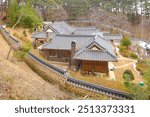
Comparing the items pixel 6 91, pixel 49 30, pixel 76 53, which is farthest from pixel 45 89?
pixel 49 30

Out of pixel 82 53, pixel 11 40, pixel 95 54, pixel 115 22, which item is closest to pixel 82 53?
pixel 82 53

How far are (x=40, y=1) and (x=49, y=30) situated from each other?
657 inches

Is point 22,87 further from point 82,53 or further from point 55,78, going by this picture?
point 82,53

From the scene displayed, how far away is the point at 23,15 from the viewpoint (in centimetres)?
4228

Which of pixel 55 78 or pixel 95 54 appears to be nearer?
pixel 55 78

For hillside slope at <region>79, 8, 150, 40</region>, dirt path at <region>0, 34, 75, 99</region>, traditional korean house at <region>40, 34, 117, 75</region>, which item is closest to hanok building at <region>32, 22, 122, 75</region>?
traditional korean house at <region>40, 34, 117, 75</region>

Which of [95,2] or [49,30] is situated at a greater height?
[95,2]

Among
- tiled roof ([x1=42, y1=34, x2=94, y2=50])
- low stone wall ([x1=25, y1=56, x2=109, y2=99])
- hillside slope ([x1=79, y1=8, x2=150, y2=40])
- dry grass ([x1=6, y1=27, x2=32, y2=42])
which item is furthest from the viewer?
hillside slope ([x1=79, y1=8, x2=150, y2=40])

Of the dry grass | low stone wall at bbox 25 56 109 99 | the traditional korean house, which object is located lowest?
low stone wall at bbox 25 56 109 99

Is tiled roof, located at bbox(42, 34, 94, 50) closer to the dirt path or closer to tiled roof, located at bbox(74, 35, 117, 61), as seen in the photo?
tiled roof, located at bbox(74, 35, 117, 61)

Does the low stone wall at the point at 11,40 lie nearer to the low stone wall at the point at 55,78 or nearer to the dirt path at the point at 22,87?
the low stone wall at the point at 55,78

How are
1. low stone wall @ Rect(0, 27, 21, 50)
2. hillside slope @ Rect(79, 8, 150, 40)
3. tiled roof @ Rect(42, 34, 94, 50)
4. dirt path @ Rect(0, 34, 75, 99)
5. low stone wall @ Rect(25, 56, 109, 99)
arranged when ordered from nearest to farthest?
dirt path @ Rect(0, 34, 75, 99) → low stone wall @ Rect(25, 56, 109, 99) → tiled roof @ Rect(42, 34, 94, 50) → low stone wall @ Rect(0, 27, 21, 50) → hillside slope @ Rect(79, 8, 150, 40)

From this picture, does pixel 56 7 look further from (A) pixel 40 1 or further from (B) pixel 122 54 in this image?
(B) pixel 122 54

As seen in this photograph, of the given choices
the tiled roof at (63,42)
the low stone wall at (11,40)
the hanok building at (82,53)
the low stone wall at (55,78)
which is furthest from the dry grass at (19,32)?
the low stone wall at (55,78)
